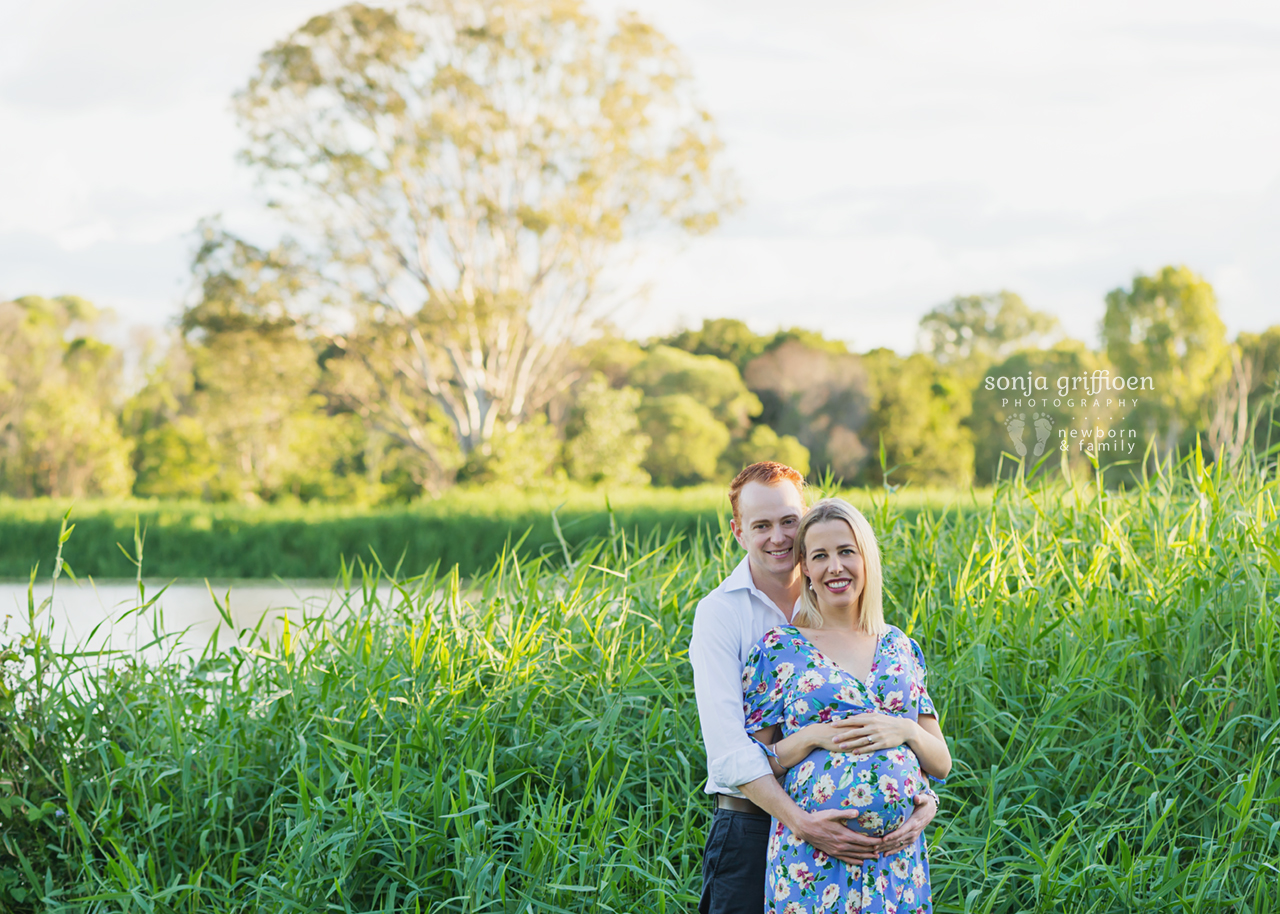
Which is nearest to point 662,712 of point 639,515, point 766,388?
point 639,515

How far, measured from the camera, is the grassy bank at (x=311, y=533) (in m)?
14.4

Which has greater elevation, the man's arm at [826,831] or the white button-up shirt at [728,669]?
the white button-up shirt at [728,669]

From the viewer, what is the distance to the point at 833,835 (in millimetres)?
1929

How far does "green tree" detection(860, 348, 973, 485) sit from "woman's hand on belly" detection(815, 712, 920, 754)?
A: 103 feet

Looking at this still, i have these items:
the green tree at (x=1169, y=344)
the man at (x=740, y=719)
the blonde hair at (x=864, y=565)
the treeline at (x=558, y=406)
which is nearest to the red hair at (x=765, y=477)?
the man at (x=740, y=719)

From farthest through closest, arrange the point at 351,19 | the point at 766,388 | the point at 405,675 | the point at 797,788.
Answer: the point at 766,388, the point at 351,19, the point at 405,675, the point at 797,788

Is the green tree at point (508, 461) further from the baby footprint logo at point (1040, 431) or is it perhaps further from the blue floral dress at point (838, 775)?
the blue floral dress at point (838, 775)

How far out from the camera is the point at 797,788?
1998 millimetres

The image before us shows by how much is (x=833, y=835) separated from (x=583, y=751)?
4.95 feet

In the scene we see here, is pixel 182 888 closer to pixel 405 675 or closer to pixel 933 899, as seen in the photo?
pixel 405 675

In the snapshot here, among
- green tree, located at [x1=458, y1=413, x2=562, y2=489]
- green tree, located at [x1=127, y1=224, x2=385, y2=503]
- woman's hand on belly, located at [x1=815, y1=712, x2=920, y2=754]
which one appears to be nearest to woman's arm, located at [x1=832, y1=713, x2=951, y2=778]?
woman's hand on belly, located at [x1=815, y1=712, x2=920, y2=754]

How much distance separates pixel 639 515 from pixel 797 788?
469 inches

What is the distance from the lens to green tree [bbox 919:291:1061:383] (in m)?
45.9

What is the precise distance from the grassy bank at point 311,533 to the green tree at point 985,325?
32.4m
